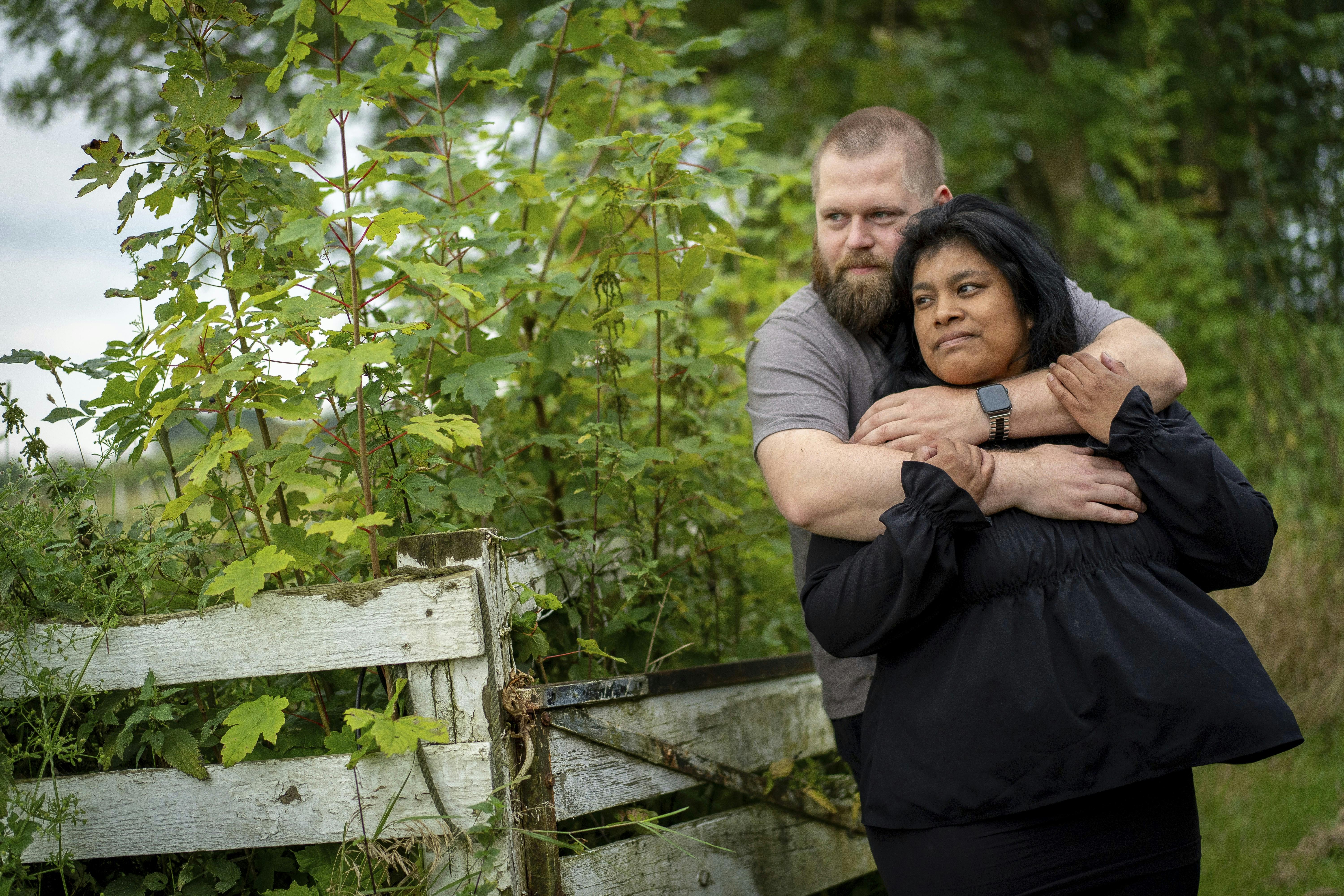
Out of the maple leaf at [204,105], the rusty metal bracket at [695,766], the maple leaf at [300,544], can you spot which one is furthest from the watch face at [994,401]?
the maple leaf at [204,105]

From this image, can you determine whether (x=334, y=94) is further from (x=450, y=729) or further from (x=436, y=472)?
(x=450, y=729)

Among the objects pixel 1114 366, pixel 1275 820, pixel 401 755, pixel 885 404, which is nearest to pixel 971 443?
pixel 885 404

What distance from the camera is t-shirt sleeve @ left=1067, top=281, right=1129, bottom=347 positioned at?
2.22 meters

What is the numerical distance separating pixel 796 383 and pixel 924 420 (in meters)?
0.33

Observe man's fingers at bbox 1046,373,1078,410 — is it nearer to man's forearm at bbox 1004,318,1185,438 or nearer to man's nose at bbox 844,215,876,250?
man's forearm at bbox 1004,318,1185,438

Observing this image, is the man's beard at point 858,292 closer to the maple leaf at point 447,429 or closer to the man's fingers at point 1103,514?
the man's fingers at point 1103,514

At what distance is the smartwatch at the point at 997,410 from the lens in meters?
1.92

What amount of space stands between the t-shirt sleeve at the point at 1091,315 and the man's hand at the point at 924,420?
418mm

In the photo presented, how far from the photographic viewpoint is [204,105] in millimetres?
1913

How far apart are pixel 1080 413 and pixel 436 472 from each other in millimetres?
1413

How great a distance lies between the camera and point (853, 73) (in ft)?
30.1

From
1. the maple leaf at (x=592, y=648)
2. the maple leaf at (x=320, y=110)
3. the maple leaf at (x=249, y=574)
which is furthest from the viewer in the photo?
the maple leaf at (x=592, y=648)

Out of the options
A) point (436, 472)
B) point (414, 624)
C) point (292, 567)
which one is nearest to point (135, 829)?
point (292, 567)

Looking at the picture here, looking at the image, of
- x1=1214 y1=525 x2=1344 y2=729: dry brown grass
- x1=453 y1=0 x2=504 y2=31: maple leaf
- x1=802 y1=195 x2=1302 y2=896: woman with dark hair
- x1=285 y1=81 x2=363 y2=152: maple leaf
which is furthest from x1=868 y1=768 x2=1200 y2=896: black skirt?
x1=1214 y1=525 x2=1344 y2=729: dry brown grass
